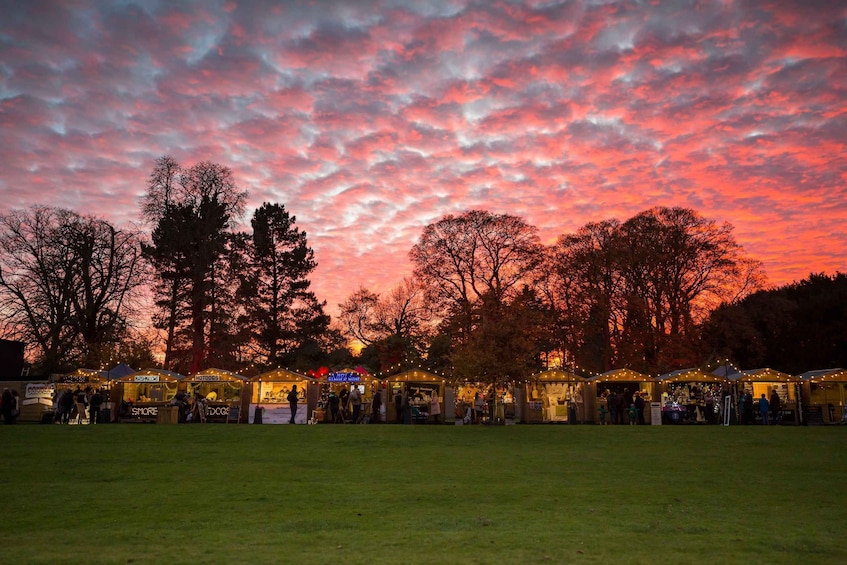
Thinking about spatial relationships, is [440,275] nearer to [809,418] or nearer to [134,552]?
[809,418]

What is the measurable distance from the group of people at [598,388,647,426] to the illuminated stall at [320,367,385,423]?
36.5ft

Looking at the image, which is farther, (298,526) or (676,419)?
(676,419)

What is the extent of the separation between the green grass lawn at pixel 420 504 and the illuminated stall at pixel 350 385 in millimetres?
17118

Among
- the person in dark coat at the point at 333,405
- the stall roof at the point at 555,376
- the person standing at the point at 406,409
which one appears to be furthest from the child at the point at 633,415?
the person in dark coat at the point at 333,405

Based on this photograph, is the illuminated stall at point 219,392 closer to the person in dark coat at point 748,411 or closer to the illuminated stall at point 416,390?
the illuminated stall at point 416,390

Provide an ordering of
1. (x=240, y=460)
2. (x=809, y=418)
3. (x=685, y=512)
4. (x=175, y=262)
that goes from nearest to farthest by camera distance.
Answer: (x=685, y=512), (x=240, y=460), (x=809, y=418), (x=175, y=262)

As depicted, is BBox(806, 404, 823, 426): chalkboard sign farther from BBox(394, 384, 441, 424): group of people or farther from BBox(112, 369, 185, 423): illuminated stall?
BBox(112, 369, 185, 423): illuminated stall

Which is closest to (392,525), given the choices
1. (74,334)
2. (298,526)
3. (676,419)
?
(298,526)

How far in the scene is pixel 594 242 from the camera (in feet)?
146

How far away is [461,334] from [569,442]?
65.0 feet

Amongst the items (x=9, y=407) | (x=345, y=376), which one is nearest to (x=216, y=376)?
(x=345, y=376)

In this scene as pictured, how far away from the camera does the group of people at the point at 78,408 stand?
3044 cm

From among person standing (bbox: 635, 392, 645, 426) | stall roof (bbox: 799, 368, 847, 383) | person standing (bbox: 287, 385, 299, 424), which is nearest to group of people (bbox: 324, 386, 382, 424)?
person standing (bbox: 287, 385, 299, 424)

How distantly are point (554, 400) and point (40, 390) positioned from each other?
81.7 feet
